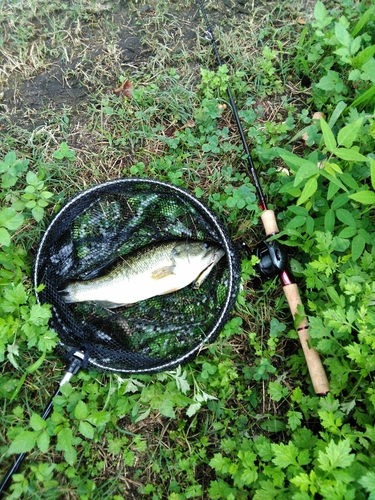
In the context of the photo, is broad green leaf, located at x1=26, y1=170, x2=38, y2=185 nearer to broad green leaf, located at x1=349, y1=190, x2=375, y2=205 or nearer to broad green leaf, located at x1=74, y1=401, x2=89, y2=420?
broad green leaf, located at x1=74, y1=401, x2=89, y2=420

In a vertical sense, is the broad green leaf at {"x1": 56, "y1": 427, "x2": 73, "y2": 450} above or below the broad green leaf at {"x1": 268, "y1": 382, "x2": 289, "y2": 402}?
above

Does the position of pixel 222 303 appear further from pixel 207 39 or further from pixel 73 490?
pixel 207 39

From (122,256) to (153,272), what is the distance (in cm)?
27

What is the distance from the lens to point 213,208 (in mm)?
3188

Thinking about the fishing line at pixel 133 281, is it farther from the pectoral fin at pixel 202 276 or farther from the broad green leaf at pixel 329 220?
the broad green leaf at pixel 329 220

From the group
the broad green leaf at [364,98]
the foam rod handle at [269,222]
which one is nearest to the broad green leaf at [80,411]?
the foam rod handle at [269,222]

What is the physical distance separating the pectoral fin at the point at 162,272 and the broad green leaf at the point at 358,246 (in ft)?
3.81

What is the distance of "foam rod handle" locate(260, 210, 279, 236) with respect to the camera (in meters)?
2.91

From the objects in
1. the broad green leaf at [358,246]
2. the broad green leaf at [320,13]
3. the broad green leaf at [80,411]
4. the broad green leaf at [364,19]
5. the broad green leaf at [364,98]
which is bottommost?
the broad green leaf at [80,411]

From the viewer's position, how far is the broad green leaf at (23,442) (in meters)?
2.28

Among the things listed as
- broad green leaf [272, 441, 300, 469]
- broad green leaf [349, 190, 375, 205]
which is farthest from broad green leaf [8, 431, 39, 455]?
broad green leaf [349, 190, 375, 205]

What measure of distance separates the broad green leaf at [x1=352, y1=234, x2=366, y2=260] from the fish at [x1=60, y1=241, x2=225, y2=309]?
2.72 feet

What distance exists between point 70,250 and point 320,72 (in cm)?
242

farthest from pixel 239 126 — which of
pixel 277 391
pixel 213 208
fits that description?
pixel 277 391
